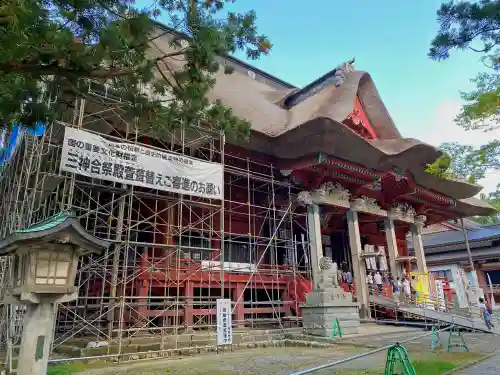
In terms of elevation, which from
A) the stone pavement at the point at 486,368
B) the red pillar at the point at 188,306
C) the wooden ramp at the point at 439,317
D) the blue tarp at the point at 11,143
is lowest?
the stone pavement at the point at 486,368

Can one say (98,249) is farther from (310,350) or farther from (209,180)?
(310,350)

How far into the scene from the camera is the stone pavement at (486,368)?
637 centimetres

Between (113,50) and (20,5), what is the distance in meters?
1.13

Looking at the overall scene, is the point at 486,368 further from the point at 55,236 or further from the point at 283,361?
the point at 55,236

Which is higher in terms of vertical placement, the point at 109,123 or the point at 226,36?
the point at 109,123

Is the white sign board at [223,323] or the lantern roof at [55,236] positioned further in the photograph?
the white sign board at [223,323]

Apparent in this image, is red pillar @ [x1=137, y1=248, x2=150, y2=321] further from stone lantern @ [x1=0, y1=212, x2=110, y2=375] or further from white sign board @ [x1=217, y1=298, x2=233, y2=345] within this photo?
stone lantern @ [x1=0, y1=212, x2=110, y2=375]

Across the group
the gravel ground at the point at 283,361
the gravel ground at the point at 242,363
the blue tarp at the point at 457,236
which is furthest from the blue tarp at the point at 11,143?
the blue tarp at the point at 457,236

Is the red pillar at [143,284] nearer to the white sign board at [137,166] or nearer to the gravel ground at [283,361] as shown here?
the white sign board at [137,166]

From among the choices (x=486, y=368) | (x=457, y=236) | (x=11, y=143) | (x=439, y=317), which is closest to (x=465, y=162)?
(x=486, y=368)

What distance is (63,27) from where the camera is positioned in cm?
444

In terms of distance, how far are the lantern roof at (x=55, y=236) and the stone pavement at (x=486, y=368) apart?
6.52 metres

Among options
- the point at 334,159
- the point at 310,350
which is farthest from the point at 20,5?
the point at 334,159

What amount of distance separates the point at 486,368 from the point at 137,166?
8.79 metres
